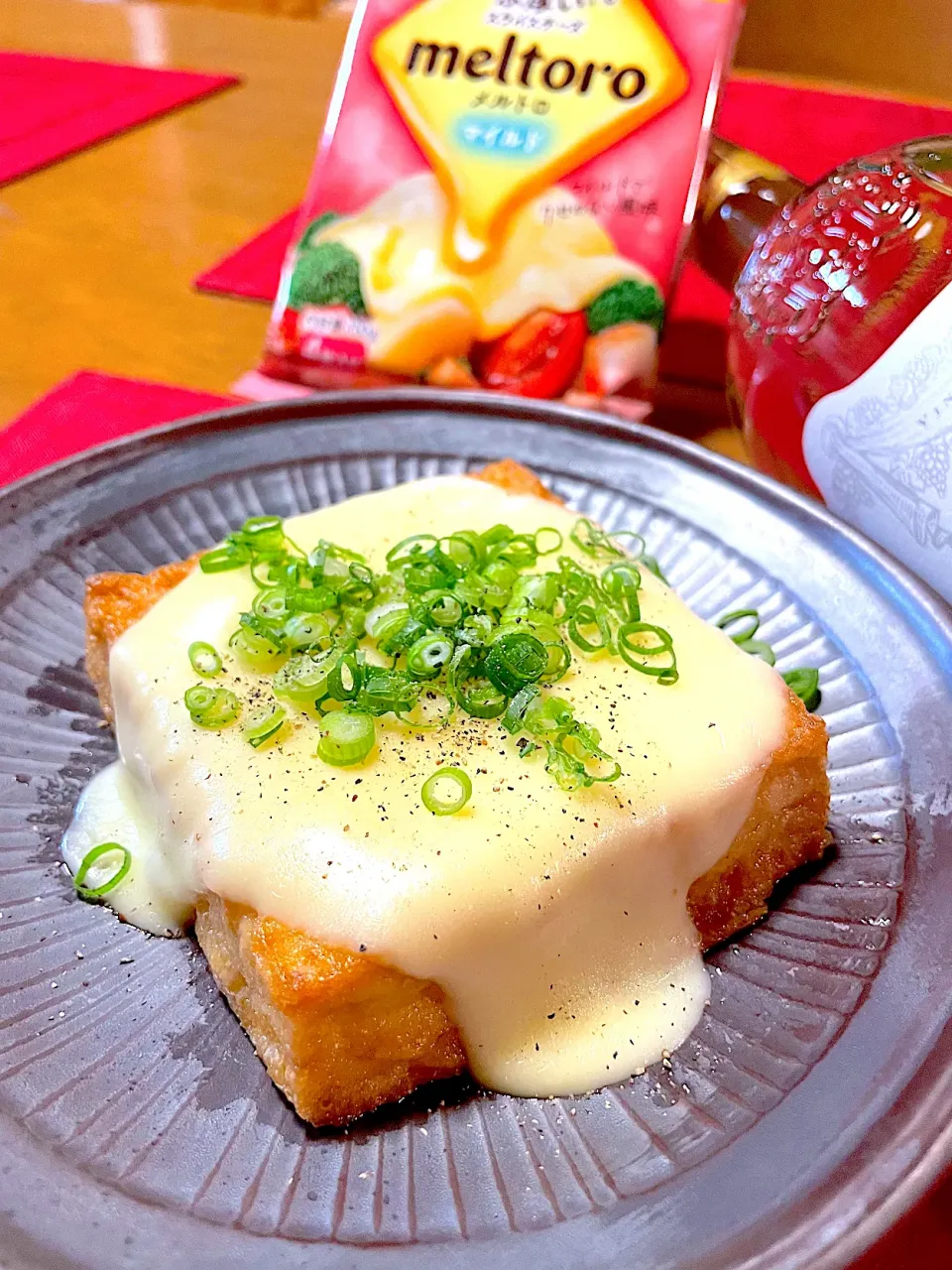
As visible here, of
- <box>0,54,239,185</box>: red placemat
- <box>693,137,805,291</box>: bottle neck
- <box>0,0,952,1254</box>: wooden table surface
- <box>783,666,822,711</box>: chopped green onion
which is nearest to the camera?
<box>783,666,822,711</box>: chopped green onion

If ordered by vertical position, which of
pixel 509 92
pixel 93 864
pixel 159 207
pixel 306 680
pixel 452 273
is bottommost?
pixel 93 864

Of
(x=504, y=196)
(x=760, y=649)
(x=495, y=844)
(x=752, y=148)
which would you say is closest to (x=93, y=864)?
(x=495, y=844)

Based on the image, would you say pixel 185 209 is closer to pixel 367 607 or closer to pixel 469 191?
pixel 469 191

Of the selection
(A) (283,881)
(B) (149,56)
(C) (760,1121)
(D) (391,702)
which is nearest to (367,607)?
(D) (391,702)

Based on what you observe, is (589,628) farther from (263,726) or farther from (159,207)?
(159,207)

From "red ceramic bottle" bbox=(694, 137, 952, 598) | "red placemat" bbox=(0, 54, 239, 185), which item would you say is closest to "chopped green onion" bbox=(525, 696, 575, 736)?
"red ceramic bottle" bbox=(694, 137, 952, 598)

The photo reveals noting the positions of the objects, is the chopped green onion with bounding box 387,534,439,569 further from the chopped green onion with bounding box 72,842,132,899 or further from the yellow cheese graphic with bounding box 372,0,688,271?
the yellow cheese graphic with bounding box 372,0,688,271
